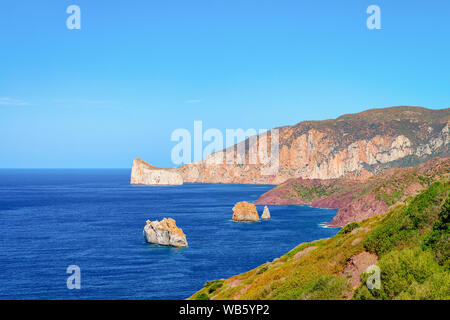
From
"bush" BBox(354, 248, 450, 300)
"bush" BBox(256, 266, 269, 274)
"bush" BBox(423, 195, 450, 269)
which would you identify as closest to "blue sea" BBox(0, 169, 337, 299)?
"bush" BBox(256, 266, 269, 274)

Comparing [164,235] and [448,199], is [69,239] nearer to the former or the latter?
[164,235]

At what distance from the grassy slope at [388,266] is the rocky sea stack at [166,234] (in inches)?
2188

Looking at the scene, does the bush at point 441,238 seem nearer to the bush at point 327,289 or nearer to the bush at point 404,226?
the bush at point 404,226

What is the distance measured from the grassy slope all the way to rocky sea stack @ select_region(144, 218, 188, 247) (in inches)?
2188

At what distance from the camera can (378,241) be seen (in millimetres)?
39031

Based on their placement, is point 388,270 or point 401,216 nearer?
point 388,270

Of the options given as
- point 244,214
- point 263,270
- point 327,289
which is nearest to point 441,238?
point 327,289

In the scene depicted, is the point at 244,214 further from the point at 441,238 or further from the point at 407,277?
Answer: the point at 407,277

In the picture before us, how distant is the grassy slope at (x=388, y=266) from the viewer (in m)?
29.1

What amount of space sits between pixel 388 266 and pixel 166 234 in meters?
80.2

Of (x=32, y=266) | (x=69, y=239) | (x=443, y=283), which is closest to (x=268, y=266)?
(x=443, y=283)

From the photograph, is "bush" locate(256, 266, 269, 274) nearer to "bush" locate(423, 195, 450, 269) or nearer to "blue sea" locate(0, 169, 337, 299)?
"bush" locate(423, 195, 450, 269)
